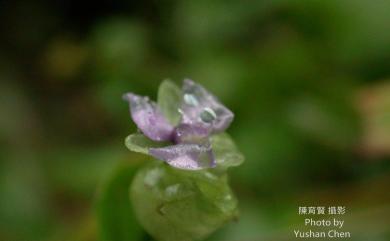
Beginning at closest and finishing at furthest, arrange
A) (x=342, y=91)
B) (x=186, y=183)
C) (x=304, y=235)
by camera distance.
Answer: (x=186, y=183) → (x=304, y=235) → (x=342, y=91)

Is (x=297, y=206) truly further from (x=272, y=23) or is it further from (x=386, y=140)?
(x=272, y=23)

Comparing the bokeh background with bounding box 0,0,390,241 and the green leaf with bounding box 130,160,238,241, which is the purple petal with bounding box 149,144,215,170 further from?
the bokeh background with bounding box 0,0,390,241

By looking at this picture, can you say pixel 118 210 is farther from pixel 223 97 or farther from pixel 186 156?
pixel 223 97

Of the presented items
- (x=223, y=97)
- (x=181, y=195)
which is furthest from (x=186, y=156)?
(x=223, y=97)

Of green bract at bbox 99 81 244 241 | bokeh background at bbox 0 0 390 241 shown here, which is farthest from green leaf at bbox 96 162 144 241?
bokeh background at bbox 0 0 390 241

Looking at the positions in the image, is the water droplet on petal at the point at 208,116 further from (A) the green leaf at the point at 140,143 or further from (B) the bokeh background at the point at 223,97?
(B) the bokeh background at the point at 223,97

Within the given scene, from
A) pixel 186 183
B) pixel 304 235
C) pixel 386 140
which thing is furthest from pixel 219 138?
pixel 386 140

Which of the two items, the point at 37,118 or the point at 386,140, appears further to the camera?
the point at 37,118
